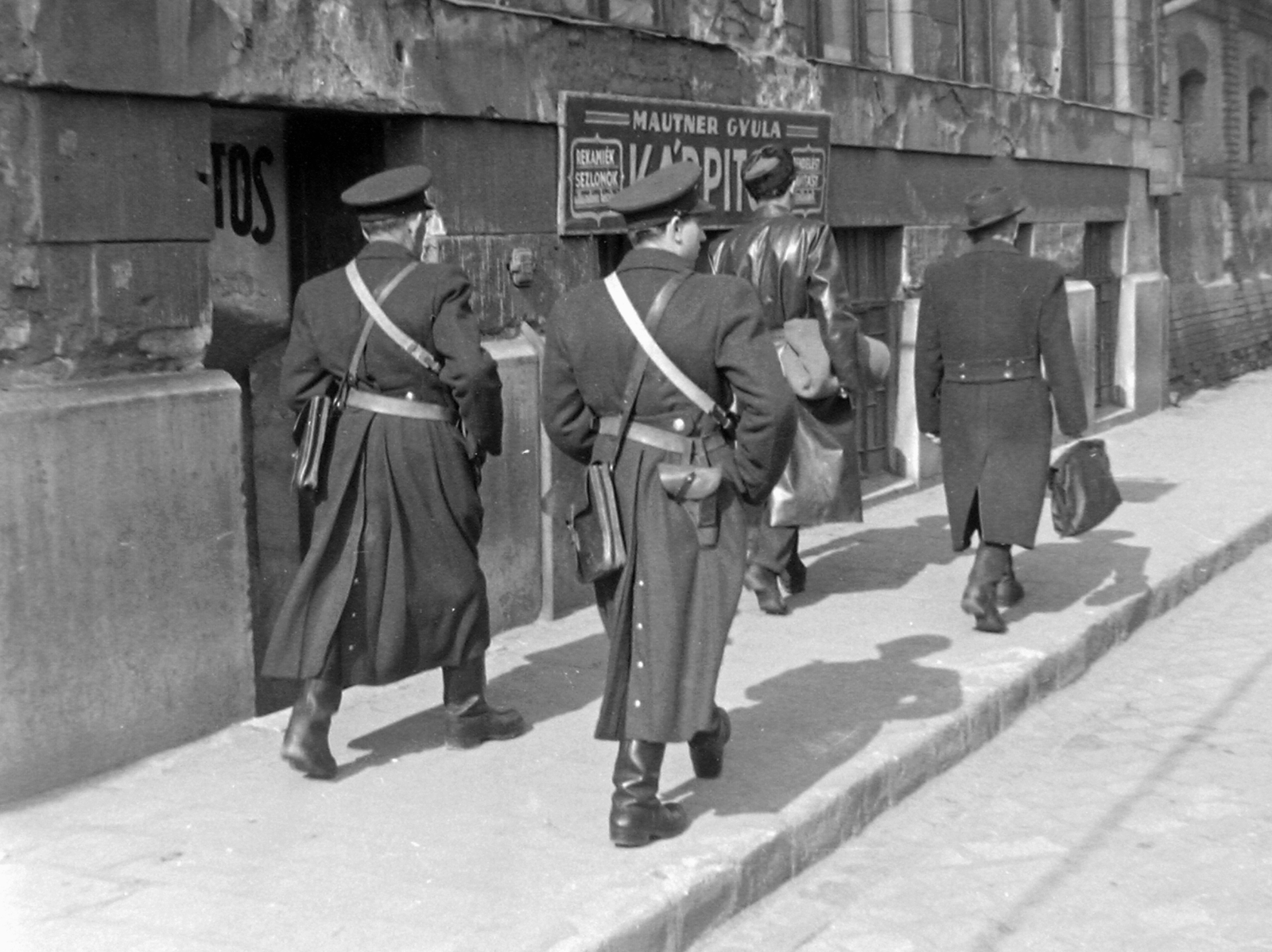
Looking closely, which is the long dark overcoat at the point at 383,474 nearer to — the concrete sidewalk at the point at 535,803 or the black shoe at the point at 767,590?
the concrete sidewalk at the point at 535,803

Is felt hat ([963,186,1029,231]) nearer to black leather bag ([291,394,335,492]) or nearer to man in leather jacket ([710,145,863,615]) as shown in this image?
man in leather jacket ([710,145,863,615])

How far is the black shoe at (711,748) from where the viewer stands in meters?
5.34

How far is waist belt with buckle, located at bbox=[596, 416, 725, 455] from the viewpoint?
15.9ft

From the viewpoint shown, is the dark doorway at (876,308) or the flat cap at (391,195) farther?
the dark doorway at (876,308)

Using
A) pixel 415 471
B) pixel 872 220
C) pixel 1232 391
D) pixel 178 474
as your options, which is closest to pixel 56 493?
pixel 178 474

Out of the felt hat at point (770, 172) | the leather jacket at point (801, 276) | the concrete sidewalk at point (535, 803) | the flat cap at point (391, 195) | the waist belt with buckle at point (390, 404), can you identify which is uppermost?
→ the felt hat at point (770, 172)

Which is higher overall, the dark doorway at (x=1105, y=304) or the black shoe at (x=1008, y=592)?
the dark doorway at (x=1105, y=304)

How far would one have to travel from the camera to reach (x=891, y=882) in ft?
16.6

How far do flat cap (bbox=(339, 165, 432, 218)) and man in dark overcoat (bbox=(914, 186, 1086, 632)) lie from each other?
270 centimetres

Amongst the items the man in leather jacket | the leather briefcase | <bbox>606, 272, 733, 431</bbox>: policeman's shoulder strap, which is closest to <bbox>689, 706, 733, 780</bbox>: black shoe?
the leather briefcase

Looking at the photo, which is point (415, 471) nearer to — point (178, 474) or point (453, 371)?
point (453, 371)

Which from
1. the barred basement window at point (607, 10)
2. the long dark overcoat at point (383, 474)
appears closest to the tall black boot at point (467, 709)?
the long dark overcoat at point (383, 474)

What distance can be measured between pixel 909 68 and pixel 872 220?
50.5 inches

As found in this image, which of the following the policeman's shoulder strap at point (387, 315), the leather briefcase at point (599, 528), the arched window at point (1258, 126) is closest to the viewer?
the leather briefcase at point (599, 528)
